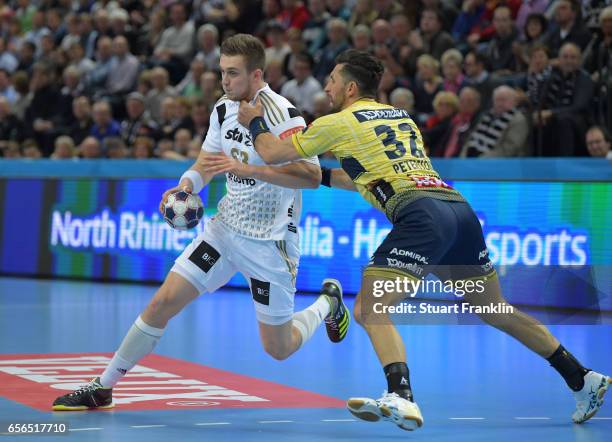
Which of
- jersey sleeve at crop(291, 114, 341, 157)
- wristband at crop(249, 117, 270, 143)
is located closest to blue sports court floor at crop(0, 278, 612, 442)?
jersey sleeve at crop(291, 114, 341, 157)

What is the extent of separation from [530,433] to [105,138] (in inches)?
506

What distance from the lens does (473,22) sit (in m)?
16.7

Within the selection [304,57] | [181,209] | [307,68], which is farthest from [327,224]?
[181,209]

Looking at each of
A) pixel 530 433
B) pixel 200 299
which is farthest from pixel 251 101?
pixel 200 299

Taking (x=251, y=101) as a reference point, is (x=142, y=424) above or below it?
below

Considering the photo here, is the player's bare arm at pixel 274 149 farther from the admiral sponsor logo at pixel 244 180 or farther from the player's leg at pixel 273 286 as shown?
the player's leg at pixel 273 286

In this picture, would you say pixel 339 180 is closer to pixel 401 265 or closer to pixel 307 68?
pixel 401 265

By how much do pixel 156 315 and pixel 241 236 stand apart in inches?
27.4

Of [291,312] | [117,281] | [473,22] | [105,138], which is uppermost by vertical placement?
[473,22]

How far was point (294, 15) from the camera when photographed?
19141 millimetres

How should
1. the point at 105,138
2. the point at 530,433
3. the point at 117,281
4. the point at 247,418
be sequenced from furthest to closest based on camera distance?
the point at 105,138 < the point at 117,281 < the point at 247,418 < the point at 530,433

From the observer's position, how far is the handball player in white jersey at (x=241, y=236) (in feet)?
22.8

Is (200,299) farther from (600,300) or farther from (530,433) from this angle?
(530,433)

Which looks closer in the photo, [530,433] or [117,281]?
[530,433]
